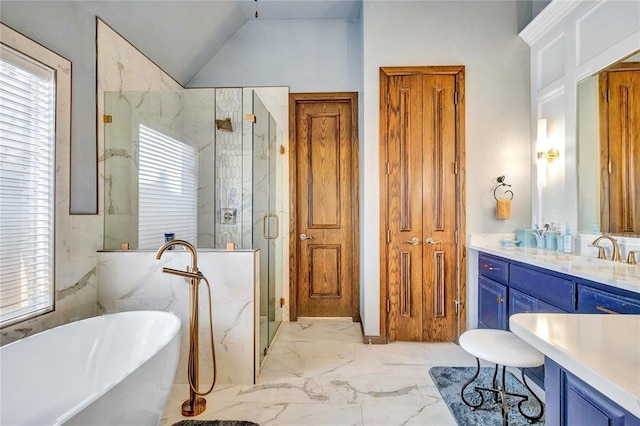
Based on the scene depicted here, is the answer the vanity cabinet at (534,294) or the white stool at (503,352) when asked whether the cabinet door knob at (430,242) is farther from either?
the white stool at (503,352)

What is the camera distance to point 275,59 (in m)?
3.62

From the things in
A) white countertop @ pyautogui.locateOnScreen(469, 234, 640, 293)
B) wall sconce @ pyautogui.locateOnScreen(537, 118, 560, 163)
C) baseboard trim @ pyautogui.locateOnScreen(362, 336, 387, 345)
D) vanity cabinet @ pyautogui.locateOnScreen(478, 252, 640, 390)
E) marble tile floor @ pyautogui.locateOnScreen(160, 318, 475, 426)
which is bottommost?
marble tile floor @ pyautogui.locateOnScreen(160, 318, 475, 426)

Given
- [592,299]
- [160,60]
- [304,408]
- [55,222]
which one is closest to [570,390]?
[592,299]

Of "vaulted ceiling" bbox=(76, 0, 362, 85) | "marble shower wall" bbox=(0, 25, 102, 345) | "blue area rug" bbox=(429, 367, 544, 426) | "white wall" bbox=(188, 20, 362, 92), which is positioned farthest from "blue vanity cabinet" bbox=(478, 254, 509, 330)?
"marble shower wall" bbox=(0, 25, 102, 345)

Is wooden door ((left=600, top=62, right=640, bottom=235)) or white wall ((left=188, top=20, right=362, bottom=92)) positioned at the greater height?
white wall ((left=188, top=20, right=362, bottom=92))

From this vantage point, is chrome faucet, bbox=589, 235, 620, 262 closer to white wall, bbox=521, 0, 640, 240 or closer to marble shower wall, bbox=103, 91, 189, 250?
white wall, bbox=521, 0, 640, 240

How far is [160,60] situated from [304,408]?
3.07 meters

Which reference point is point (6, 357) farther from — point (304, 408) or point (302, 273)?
point (302, 273)

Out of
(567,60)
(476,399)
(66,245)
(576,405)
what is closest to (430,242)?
(476,399)

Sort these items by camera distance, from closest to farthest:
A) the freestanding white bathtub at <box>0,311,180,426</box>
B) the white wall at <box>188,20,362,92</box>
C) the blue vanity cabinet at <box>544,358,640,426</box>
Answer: the blue vanity cabinet at <box>544,358,640,426</box>, the freestanding white bathtub at <box>0,311,180,426</box>, the white wall at <box>188,20,362,92</box>

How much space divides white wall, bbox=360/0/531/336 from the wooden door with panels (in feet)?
0.29

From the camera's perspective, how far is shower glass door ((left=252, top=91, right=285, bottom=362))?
2.60 m

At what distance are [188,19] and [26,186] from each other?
1959 mm

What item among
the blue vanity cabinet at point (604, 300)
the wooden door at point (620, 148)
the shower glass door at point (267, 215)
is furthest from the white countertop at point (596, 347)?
the shower glass door at point (267, 215)
